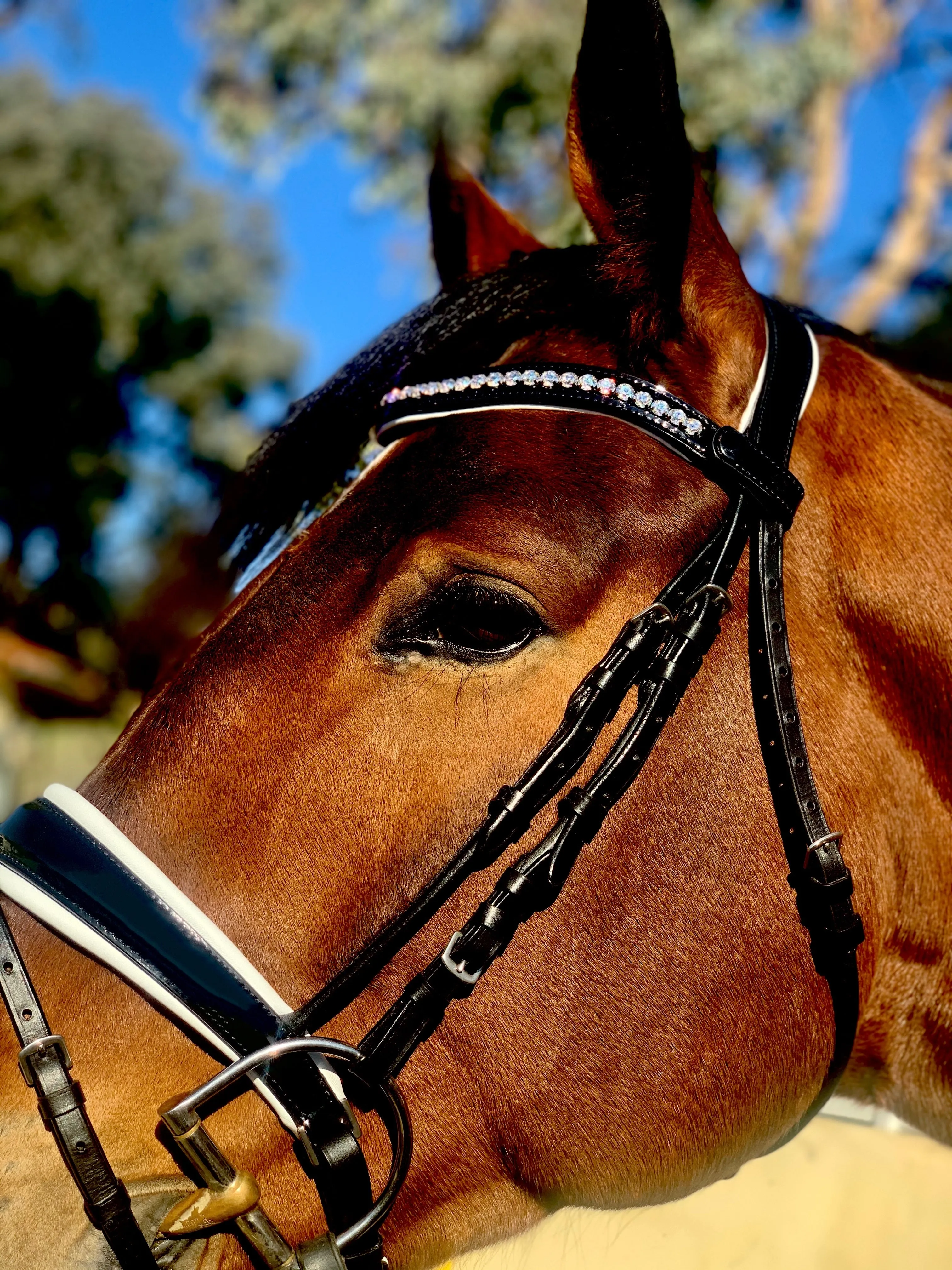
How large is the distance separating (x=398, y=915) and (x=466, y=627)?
1.31 feet

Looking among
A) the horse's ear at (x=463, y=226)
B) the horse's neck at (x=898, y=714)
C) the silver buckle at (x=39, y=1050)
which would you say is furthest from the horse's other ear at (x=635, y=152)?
the silver buckle at (x=39, y=1050)

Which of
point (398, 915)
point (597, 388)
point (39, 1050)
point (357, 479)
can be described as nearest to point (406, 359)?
point (357, 479)

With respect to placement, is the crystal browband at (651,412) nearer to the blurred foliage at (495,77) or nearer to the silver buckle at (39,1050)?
the silver buckle at (39,1050)

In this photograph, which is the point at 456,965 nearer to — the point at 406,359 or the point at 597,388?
the point at 597,388

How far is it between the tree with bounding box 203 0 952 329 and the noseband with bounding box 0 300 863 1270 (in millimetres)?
6572

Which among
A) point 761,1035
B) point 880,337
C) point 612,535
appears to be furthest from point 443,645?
point 880,337

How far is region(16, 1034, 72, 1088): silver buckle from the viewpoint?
3.86 ft

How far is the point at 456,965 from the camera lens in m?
1.26

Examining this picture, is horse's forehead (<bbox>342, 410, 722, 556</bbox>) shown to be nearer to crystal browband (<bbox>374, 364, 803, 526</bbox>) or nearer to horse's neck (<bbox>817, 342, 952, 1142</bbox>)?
crystal browband (<bbox>374, 364, 803, 526</bbox>)

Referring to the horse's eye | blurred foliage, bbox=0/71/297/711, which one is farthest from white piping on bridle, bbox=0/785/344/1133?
blurred foliage, bbox=0/71/297/711

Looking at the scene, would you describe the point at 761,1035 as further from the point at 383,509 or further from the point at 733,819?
the point at 383,509

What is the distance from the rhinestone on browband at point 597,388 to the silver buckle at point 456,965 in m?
0.78

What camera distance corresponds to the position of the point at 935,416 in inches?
63.7

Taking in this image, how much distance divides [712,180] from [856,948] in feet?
4.56
